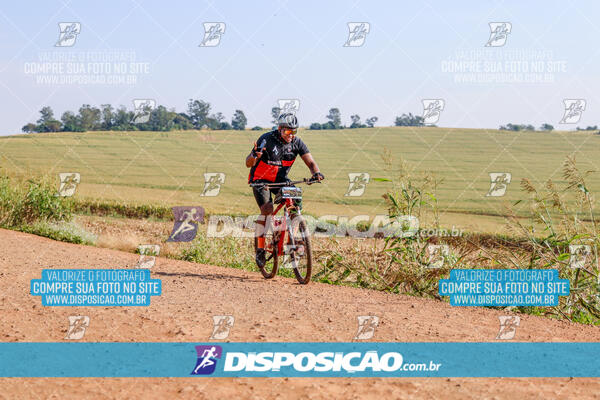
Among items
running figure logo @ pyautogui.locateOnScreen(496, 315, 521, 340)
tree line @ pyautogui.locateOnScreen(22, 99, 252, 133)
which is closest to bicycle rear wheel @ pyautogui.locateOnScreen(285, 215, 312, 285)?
running figure logo @ pyautogui.locateOnScreen(496, 315, 521, 340)

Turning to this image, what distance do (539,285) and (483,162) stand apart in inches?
1083

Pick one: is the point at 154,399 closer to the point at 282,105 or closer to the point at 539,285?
the point at 539,285

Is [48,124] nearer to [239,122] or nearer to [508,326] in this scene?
[239,122]

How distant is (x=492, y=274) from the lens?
337 inches

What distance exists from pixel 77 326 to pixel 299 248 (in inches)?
140

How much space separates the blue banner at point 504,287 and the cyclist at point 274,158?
2.44 meters

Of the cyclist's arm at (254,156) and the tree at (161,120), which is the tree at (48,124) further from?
the cyclist's arm at (254,156)

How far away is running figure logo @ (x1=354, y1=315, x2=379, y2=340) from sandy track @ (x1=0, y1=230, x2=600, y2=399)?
9 cm

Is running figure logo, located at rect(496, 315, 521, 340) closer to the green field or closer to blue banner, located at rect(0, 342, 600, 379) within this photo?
blue banner, located at rect(0, 342, 600, 379)

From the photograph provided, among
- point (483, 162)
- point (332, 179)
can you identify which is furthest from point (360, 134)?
point (332, 179)

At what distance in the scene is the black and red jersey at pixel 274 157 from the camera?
9.14m

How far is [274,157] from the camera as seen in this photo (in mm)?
9203

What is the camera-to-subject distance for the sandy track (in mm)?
4801

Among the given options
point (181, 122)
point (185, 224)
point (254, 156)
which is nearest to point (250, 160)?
point (254, 156)
